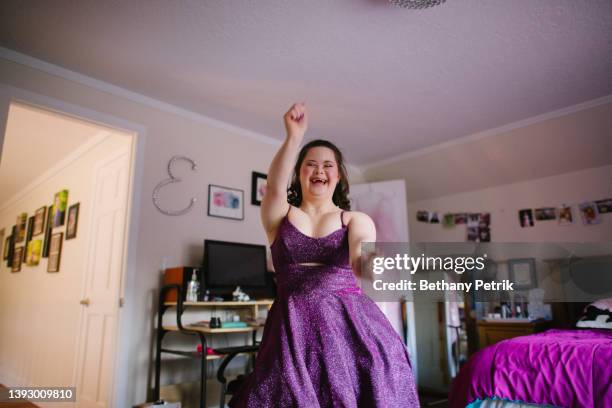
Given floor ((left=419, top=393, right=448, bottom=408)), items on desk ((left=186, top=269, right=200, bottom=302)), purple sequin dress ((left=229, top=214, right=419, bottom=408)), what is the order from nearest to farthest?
purple sequin dress ((left=229, top=214, right=419, bottom=408)), items on desk ((left=186, top=269, right=200, bottom=302)), floor ((left=419, top=393, right=448, bottom=408))

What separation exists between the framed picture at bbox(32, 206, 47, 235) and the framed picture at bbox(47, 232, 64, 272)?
50 centimetres

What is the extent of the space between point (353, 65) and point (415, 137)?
5.59 feet

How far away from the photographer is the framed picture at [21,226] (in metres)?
6.19

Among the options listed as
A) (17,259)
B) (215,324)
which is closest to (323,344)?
(215,324)

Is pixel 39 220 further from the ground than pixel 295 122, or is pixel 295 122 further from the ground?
pixel 39 220

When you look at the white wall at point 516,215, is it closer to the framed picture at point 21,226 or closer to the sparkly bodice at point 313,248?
the sparkly bodice at point 313,248

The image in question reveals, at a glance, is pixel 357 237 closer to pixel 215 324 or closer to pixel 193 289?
pixel 215 324

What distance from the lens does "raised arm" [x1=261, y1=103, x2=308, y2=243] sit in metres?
1.06

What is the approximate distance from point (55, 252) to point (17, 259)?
174 centimetres

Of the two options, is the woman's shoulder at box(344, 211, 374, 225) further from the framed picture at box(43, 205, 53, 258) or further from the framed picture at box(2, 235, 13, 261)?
the framed picture at box(2, 235, 13, 261)

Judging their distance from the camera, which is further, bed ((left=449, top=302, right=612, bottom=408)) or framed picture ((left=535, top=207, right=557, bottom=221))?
framed picture ((left=535, top=207, right=557, bottom=221))

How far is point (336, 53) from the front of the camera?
307 cm

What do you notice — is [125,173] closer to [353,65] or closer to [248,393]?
[353,65]

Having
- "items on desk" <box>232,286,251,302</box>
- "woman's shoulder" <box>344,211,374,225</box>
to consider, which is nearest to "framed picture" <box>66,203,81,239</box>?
"items on desk" <box>232,286,251,302</box>
